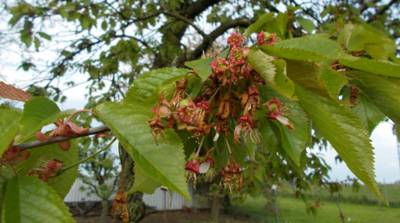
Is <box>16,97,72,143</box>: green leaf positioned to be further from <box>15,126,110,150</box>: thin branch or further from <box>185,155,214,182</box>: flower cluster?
<box>185,155,214,182</box>: flower cluster

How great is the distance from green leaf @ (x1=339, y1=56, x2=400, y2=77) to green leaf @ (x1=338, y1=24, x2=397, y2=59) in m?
0.22

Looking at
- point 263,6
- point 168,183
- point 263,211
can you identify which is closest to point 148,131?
point 168,183

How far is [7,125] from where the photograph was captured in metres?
0.54

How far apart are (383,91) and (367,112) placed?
0.22 ft

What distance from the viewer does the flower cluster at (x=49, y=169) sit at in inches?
25.7

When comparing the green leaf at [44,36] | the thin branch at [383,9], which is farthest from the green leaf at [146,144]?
the thin branch at [383,9]

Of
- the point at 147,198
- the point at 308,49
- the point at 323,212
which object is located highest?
the point at 308,49

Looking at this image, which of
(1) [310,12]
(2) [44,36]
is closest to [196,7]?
(1) [310,12]

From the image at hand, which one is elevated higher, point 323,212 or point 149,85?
point 149,85

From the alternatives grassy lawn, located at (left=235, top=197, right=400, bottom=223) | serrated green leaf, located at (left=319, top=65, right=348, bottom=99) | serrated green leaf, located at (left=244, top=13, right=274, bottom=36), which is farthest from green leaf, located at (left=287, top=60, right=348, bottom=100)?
grassy lawn, located at (left=235, top=197, right=400, bottom=223)

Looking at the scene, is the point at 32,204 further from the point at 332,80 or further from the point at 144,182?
the point at 332,80

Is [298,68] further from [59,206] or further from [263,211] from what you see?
[263,211]

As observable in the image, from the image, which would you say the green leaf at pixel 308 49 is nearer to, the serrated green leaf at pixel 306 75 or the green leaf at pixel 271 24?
the serrated green leaf at pixel 306 75

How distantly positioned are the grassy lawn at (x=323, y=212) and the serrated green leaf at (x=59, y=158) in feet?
41.2
